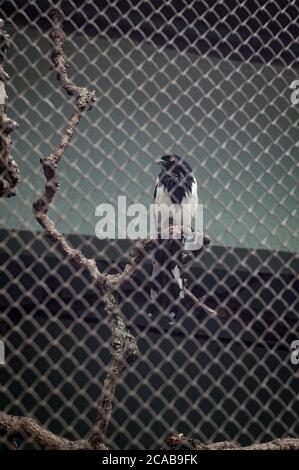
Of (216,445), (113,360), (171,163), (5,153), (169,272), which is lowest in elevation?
(216,445)

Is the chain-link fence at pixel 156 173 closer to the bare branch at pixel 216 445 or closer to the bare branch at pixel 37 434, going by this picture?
the bare branch at pixel 216 445

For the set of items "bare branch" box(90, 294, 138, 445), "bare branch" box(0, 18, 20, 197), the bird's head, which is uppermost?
the bird's head

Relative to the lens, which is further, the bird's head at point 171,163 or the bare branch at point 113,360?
the bird's head at point 171,163

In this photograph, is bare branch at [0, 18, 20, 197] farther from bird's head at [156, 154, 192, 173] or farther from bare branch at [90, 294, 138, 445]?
bird's head at [156, 154, 192, 173]

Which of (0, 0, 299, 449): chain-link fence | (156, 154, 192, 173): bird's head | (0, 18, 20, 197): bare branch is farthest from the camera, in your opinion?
(156, 154, 192, 173): bird's head

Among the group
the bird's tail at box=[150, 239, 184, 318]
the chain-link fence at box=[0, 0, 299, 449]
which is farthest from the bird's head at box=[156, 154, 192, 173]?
the bird's tail at box=[150, 239, 184, 318]

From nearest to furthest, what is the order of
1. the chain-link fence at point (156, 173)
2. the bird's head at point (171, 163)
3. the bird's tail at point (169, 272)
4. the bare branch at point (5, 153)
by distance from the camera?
the bare branch at point (5, 153) < the bird's tail at point (169, 272) < the chain-link fence at point (156, 173) < the bird's head at point (171, 163)

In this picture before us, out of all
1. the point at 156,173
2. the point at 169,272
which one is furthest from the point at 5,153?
the point at 156,173

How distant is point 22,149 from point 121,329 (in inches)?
50.0

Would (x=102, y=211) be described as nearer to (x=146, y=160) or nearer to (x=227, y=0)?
(x=146, y=160)

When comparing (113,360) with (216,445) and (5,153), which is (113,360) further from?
(5,153)

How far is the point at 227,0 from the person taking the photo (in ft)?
8.86

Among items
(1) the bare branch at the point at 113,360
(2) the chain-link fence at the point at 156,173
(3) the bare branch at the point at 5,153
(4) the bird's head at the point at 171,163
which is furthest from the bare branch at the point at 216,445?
(4) the bird's head at the point at 171,163
